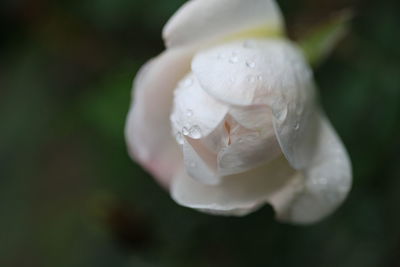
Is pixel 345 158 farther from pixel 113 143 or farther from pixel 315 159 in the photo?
pixel 113 143

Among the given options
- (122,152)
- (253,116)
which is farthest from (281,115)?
(122,152)

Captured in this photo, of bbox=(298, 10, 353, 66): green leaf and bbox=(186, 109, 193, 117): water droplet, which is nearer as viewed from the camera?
bbox=(186, 109, 193, 117): water droplet

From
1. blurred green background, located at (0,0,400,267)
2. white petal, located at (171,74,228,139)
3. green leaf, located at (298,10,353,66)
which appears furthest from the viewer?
blurred green background, located at (0,0,400,267)

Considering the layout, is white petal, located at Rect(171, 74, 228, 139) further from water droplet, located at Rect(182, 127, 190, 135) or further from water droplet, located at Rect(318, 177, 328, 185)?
water droplet, located at Rect(318, 177, 328, 185)

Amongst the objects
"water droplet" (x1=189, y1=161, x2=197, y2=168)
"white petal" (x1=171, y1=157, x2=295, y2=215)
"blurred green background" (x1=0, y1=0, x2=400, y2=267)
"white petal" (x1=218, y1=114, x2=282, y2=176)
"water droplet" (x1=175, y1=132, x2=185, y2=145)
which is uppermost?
"water droplet" (x1=175, y1=132, x2=185, y2=145)

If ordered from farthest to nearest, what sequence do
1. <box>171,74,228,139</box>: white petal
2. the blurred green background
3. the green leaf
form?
the blurred green background < the green leaf < <box>171,74,228,139</box>: white petal

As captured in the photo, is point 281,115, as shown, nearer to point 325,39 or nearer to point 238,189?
point 238,189

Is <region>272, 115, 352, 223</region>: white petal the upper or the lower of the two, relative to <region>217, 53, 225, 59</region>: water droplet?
lower

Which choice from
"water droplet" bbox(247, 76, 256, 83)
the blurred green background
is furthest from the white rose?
the blurred green background
